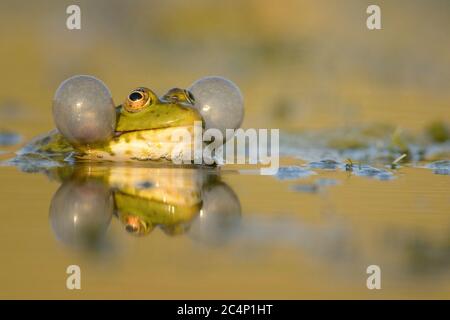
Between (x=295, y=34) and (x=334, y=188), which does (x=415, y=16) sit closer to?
(x=295, y=34)

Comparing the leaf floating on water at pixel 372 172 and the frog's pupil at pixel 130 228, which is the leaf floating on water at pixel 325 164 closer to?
the leaf floating on water at pixel 372 172

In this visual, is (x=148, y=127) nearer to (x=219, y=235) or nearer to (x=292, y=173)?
(x=292, y=173)

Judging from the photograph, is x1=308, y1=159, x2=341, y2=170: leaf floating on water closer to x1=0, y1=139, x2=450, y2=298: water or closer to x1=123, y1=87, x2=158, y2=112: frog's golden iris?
x1=0, y1=139, x2=450, y2=298: water

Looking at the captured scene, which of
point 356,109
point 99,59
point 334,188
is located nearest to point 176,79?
point 99,59

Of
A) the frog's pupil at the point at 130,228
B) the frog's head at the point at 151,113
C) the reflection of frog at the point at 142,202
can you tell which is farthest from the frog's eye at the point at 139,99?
the frog's pupil at the point at 130,228

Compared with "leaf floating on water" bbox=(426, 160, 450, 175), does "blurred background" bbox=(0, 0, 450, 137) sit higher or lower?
higher

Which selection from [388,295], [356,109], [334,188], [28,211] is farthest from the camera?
[356,109]

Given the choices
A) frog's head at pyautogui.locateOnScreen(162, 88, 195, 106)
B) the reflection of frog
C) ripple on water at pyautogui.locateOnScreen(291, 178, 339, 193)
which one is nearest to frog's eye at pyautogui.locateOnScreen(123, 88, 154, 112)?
frog's head at pyautogui.locateOnScreen(162, 88, 195, 106)
